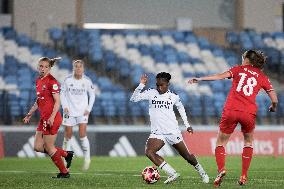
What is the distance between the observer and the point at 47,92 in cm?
1443

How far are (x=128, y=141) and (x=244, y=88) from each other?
11477 millimetres

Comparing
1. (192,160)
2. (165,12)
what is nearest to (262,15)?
(165,12)

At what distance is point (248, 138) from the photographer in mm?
13125

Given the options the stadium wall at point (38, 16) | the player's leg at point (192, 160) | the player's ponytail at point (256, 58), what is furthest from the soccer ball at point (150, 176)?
the stadium wall at point (38, 16)

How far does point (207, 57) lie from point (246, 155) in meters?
18.8

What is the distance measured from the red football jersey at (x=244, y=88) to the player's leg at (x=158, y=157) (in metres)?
1.39

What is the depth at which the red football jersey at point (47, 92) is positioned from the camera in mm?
14344

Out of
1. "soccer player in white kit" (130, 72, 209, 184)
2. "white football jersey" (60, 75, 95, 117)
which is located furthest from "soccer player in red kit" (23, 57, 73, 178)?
"white football jersey" (60, 75, 95, 117)

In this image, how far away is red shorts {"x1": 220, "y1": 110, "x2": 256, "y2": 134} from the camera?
12.8 m

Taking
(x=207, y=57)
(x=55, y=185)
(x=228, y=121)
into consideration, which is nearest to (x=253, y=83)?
(x=228, y=121)

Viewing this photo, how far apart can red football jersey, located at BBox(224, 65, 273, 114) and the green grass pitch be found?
1232 mm

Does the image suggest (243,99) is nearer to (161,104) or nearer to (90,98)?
(161,104)

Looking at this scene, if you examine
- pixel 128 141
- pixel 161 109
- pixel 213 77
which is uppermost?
pixel 213 77

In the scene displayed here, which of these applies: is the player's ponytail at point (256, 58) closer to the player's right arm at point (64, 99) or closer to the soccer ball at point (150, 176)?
the soccer ball at point (150, 176)
